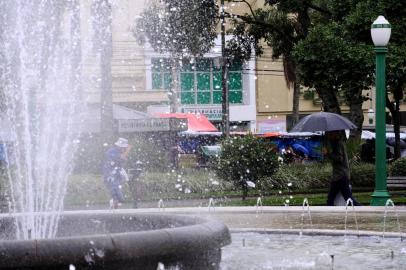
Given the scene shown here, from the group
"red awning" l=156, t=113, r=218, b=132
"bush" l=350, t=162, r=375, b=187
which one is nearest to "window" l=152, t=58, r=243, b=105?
"red awning" l=156, t=113, r=218, b=132

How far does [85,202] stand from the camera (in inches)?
936

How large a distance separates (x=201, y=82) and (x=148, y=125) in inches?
855

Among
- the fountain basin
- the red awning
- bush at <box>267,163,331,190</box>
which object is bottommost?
bush at <box>267,163,331,190</box>

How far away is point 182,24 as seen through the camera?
2836 centimetres

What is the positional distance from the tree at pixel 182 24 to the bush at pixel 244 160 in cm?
606

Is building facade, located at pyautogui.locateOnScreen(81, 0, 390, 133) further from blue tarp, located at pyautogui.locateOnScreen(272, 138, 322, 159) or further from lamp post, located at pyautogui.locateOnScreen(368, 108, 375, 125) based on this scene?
blue tarp, located at pyautogui.locateOnScreen(272, 138, 322, 159)

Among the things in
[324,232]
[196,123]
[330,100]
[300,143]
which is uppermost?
[330,100]

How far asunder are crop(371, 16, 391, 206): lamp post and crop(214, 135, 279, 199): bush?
16.1ft

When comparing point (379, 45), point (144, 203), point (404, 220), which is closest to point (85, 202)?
point (144, 203)

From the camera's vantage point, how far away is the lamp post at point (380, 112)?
17.8 meters

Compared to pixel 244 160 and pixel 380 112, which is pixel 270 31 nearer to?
pixel 244 160

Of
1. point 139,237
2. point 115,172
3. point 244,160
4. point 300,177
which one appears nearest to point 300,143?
point 300,177

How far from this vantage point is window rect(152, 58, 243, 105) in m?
52.2

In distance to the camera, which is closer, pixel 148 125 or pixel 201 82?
pixel 148 125
